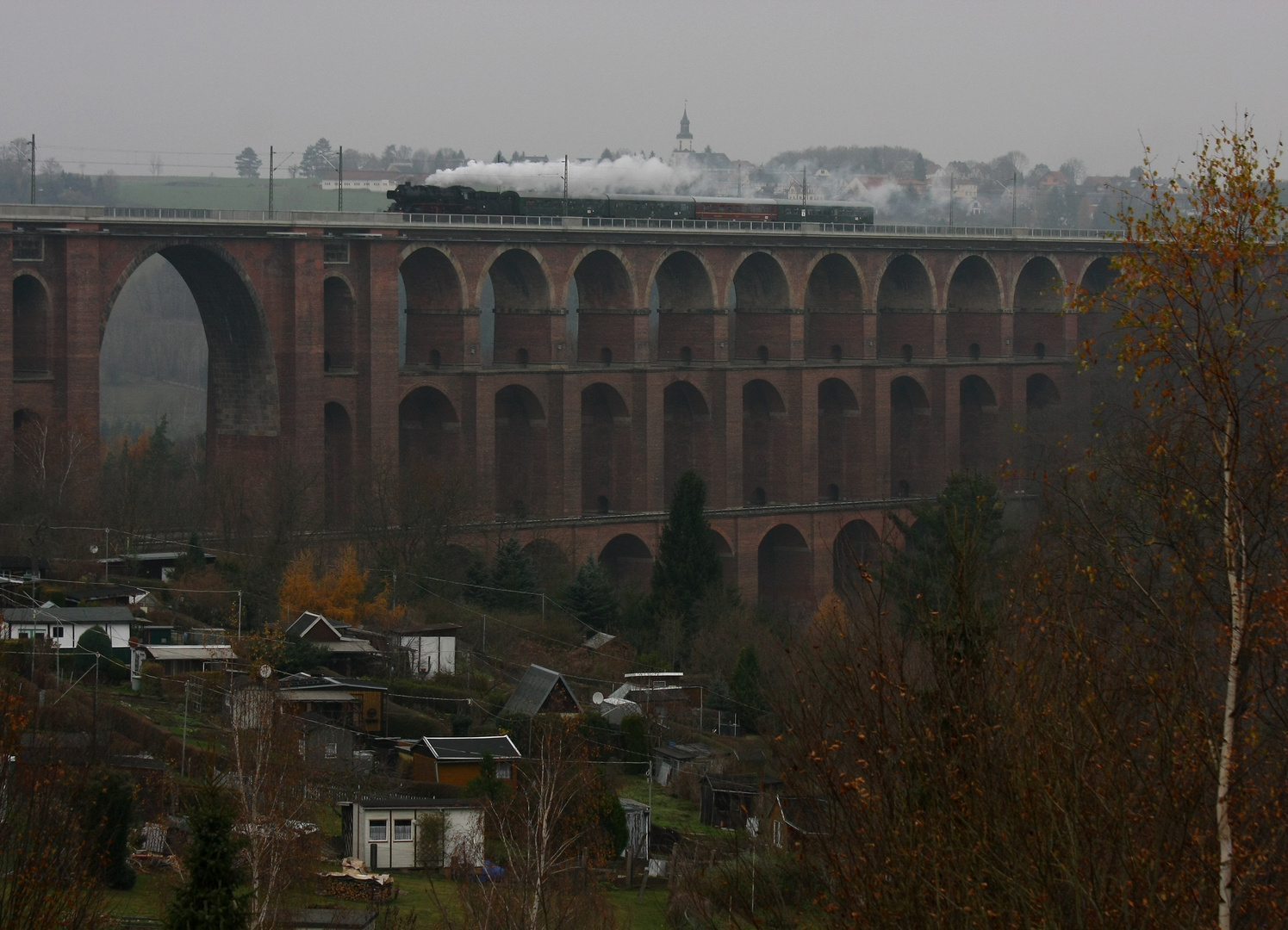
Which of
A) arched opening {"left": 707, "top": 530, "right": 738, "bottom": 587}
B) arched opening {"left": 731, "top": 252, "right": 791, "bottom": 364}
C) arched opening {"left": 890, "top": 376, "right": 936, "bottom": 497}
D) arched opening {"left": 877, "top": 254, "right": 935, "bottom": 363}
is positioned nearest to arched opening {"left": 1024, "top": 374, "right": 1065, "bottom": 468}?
arched opening {"left": 890, "top": 376, "right": 936, "bottom": 497}

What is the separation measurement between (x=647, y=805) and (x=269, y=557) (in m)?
19.1

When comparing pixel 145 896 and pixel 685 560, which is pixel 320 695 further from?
pixel 685 560

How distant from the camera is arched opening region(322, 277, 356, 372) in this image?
187 ft

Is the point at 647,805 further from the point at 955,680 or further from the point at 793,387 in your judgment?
the point at 793,387

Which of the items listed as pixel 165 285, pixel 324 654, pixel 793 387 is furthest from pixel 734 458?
pixel 165 285

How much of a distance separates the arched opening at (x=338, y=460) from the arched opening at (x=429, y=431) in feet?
6.65

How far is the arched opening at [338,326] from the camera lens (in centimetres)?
5706

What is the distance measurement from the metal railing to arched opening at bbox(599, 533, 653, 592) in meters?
10.8

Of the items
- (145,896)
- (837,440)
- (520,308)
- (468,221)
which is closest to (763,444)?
(837,440)

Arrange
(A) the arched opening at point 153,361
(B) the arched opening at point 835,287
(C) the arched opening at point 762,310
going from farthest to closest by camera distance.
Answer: (A) the arched opening at point 153,361 < (B) the arched opening at point 835,287 < (C) the arched opening at point 762,310

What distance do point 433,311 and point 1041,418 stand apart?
26.2 meters

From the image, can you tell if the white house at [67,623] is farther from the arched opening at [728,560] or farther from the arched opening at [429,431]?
the arched opening at [728,560]

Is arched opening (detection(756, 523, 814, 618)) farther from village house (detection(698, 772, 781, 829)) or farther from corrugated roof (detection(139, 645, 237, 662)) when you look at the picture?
village house (detection(698, 772, 781, 829))

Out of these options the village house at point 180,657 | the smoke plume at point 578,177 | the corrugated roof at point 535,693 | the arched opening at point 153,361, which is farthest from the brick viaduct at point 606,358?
the arched opening at point 153,361
